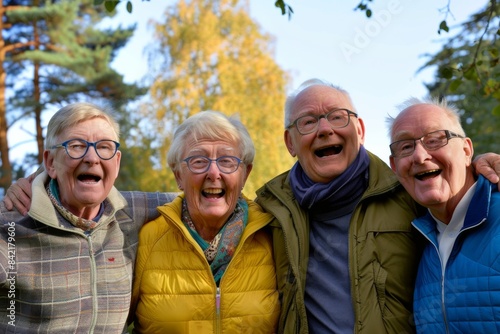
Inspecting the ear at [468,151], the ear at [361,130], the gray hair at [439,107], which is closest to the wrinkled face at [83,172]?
the ear at [361,130]

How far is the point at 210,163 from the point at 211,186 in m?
0.14

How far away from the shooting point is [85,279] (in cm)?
283

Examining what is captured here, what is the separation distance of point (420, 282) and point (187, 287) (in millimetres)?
1269

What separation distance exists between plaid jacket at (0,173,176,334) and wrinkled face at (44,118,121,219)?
0.11 m

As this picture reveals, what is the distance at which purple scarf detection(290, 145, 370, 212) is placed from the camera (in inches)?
119

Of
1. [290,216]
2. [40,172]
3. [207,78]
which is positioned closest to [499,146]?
[207,78]

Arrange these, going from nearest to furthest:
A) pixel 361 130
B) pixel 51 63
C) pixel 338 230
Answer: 1. pixel 338 230
2. pixel 361 130
3. pixel 51 63

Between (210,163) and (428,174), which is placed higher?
(210,163)

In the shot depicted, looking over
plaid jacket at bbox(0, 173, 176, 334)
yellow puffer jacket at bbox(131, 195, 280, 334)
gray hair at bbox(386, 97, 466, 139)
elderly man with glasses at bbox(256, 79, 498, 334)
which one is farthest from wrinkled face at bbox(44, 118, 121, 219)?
gray hair at bbox(386, 97, 466, 139)

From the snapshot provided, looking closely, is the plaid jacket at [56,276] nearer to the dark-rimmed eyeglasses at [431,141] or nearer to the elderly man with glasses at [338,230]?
the elderly man with glasses at [338,230]

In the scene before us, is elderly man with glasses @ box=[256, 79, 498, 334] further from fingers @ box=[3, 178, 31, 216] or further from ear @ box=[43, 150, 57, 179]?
fingers @ box=[3, 178, 31, 216]

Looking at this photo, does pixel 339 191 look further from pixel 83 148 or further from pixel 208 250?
pixel 83 148

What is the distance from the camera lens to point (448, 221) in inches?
107

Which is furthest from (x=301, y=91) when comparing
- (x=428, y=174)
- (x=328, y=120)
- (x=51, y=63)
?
(x=51, y=63)
